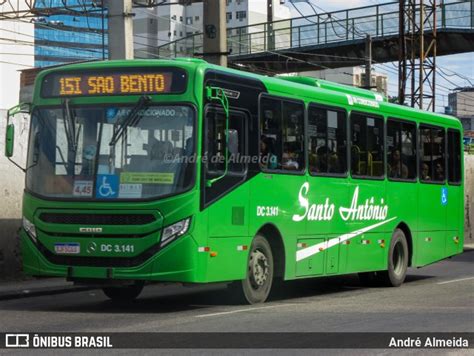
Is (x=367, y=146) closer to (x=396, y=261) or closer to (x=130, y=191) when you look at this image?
(x=396, y=261)

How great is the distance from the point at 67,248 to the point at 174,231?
153cm

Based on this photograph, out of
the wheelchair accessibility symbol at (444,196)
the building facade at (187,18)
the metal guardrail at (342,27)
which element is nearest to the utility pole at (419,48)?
the metal guardrail at (342,27)

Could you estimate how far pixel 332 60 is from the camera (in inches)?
1783

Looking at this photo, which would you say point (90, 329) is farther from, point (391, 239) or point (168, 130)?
point (391, 239)

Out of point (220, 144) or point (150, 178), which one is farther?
point (220, 144)

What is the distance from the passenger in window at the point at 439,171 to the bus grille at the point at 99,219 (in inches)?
365

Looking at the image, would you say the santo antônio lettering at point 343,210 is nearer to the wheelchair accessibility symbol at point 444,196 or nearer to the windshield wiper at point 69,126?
the wheelchair accessibility symbol at point 444,196

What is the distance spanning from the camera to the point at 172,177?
12195 millimetres

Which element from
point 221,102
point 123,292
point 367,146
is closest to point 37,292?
point 123,292

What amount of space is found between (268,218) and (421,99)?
26014mm

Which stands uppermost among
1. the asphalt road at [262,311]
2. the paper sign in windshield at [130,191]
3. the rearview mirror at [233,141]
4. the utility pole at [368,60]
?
the utility pole at [368,60]

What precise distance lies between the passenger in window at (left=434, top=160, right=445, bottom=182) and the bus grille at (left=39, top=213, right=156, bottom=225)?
9.27 meters

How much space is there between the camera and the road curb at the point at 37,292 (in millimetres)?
15070

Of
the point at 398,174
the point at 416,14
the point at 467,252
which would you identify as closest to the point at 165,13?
the point at 416,14
